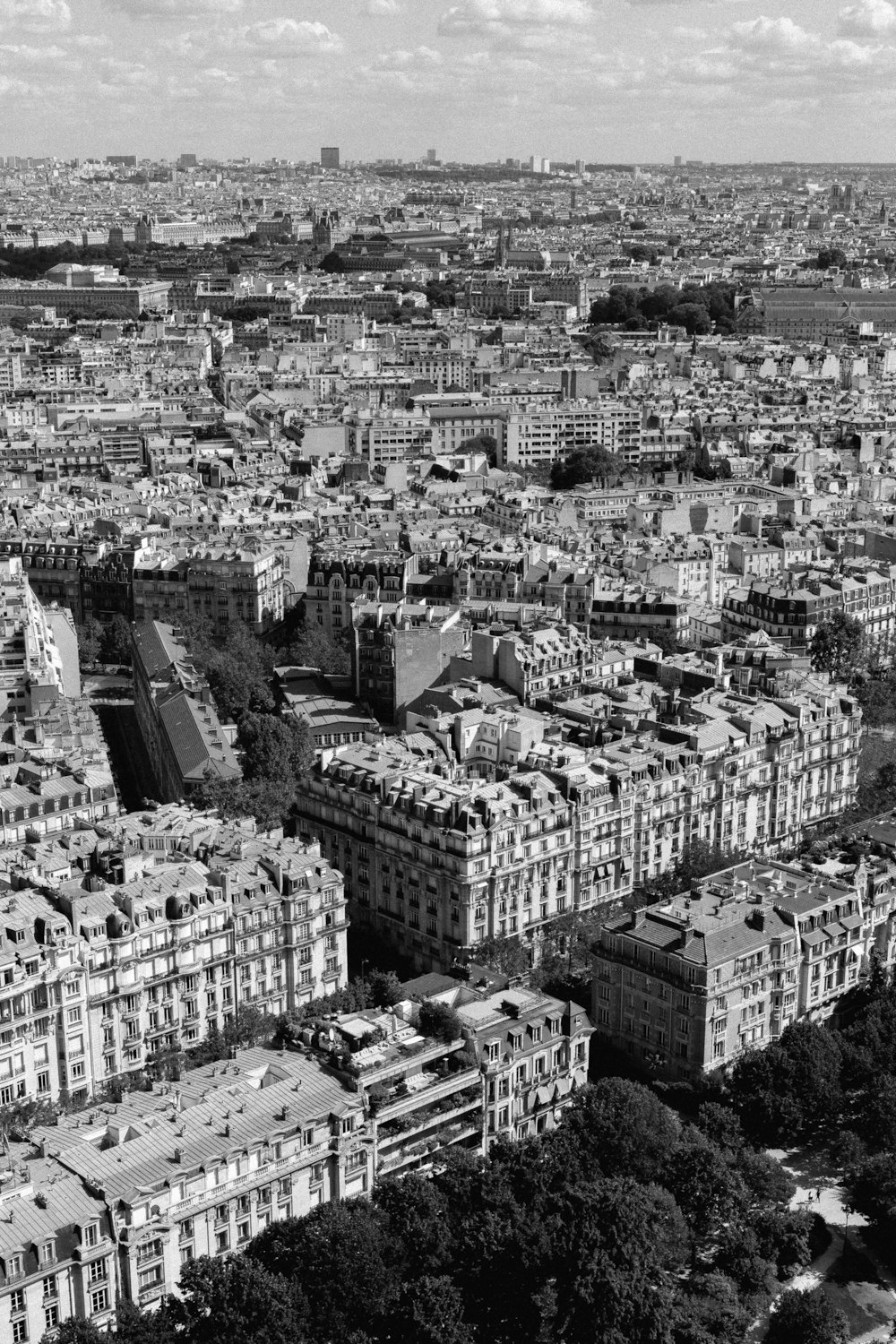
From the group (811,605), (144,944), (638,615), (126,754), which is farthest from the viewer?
(638,615)

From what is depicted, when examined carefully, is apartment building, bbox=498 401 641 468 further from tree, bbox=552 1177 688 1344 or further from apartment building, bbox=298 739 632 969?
tree, bbox=552 1177 688 1344

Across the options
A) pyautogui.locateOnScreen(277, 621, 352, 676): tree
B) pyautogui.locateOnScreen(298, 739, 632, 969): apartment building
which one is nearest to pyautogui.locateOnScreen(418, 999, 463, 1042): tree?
pyautogui.locateOnScreen(298, 739, 632, 969): apartment building

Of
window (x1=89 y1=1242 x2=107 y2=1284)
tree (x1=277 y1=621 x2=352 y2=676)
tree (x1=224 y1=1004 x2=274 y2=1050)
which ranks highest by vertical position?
tree (x1=277 y1=621 x2=352 y2=676)

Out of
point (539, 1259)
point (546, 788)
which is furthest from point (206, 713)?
point (539, 1259)

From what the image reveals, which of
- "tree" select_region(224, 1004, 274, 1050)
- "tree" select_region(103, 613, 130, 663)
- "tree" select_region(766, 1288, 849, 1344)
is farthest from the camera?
"tree" select_region(103, 613, 130, 663)

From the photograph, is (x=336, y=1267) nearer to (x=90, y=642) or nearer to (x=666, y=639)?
(x=666, y=639)

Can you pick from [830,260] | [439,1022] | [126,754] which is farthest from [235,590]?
[830,260]
